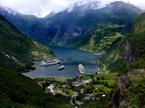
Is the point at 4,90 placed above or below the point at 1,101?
above

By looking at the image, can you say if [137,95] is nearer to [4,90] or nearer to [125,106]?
[125,106]

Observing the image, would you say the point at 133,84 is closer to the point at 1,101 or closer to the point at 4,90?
the point at 4,90

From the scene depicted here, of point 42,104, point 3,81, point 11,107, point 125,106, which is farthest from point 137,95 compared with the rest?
point 11,107

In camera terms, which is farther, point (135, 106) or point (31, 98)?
point (31, 98)

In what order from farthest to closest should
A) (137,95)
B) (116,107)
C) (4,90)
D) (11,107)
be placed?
1. (116,107)
2. (137,95)
3. (4,90)
4. (11,107)

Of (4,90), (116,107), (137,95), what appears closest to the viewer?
(4,90)

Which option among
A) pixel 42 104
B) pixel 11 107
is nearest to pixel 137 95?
pixel 42 104

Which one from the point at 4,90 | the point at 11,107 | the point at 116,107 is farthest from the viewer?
the point at 116,107

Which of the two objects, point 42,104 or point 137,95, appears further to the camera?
point 42,104

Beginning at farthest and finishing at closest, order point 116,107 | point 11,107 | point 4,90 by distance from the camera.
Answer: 1. point 116,107
2. point 4,90
3. point 11,107
